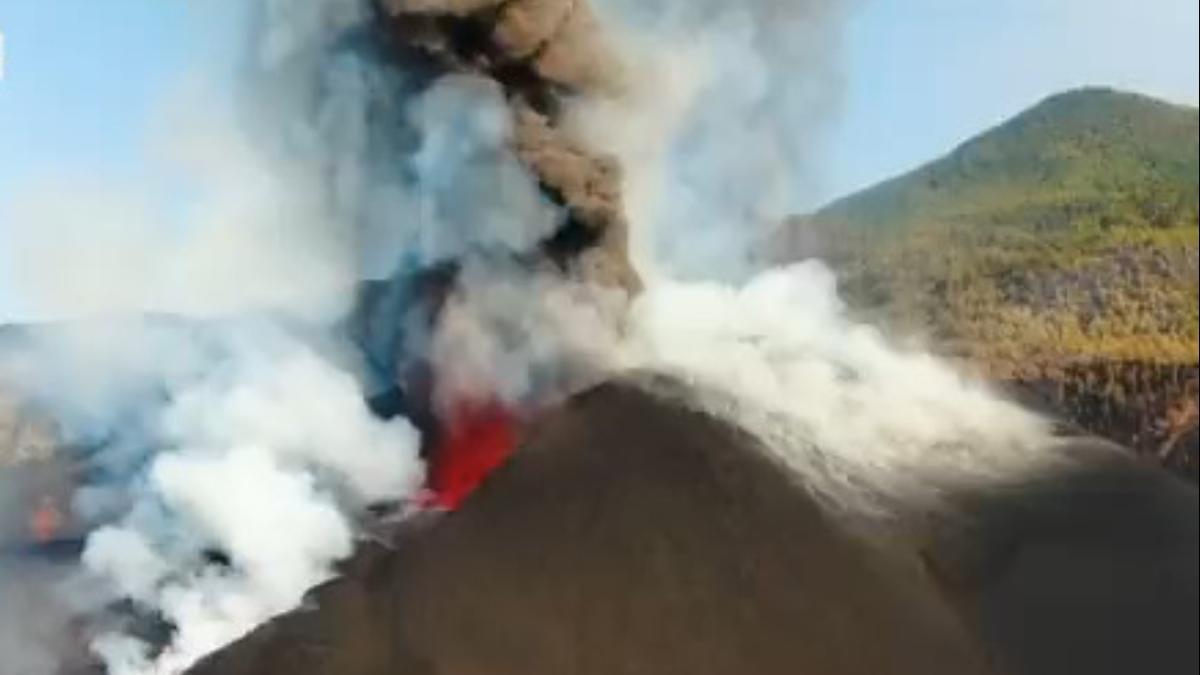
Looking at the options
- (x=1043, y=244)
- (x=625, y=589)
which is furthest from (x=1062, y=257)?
(x=625, y=589)

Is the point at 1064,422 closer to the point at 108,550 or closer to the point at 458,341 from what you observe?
the point at 458,341

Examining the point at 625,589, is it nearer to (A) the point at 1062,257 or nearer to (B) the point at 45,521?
(B) the point at 45,521

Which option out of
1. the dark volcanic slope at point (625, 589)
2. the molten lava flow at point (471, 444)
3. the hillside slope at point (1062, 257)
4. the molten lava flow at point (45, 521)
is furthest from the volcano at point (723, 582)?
the molten lava flow at point (45, 521)

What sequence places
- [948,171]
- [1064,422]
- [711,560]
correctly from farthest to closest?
[948,171]
[1064,422]
[711,560]

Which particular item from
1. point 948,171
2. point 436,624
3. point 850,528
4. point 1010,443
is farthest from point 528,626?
point 948,171

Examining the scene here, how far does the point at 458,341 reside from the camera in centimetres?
1345

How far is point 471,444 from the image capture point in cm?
1355

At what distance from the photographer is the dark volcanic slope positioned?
439 inches

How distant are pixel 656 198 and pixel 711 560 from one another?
153 inches

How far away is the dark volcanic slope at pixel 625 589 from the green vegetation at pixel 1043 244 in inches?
112

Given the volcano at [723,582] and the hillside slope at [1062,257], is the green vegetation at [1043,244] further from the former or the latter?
the volcano at [723,582]

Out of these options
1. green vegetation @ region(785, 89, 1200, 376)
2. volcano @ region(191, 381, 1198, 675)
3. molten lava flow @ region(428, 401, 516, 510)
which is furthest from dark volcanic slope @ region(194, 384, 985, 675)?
green vegetation @ region(785, 89, 1200, 376)

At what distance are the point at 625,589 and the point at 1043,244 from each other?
605cm

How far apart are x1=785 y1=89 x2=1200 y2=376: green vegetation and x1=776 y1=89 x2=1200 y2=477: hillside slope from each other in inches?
0.5
